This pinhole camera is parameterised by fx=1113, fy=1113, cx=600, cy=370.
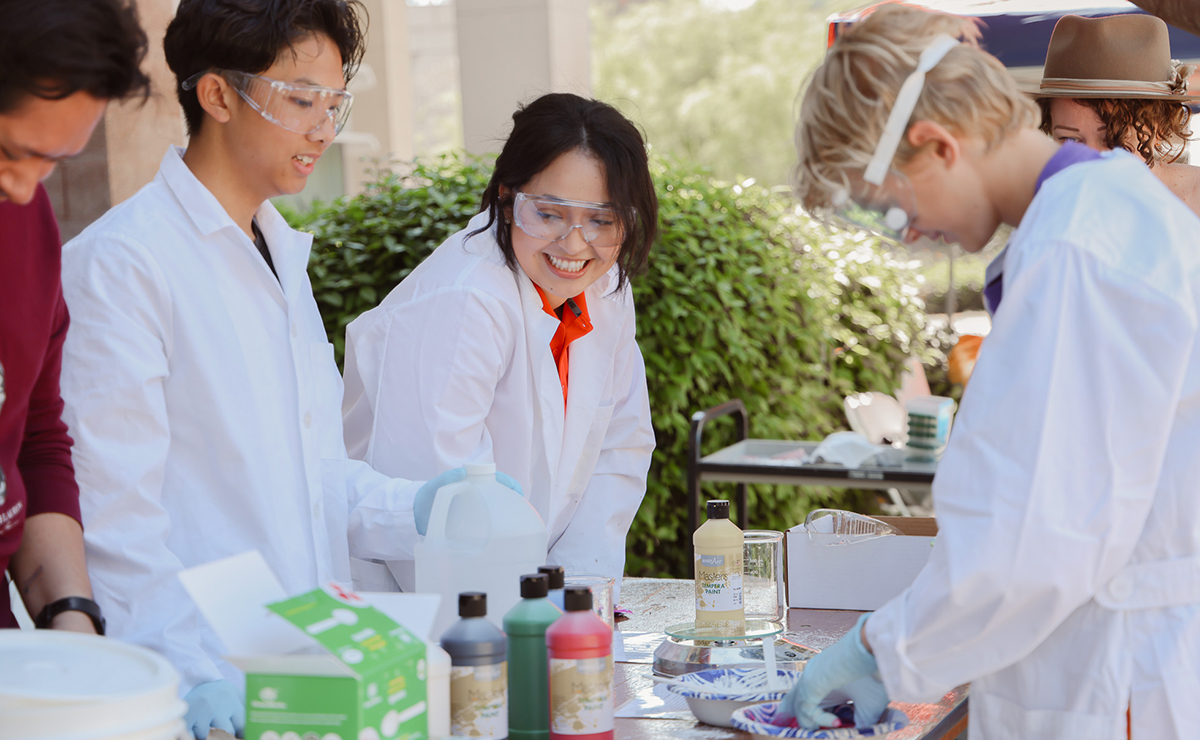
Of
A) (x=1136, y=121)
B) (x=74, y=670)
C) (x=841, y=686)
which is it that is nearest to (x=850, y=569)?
(x=841, y=686)

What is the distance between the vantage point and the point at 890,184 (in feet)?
5.24

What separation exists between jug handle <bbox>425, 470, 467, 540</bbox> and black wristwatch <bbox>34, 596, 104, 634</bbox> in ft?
1.67

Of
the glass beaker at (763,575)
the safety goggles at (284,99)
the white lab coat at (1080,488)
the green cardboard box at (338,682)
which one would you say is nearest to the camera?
the green cardboard box at (338,682)

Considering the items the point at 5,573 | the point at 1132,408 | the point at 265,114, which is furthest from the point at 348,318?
the point at 1132,408

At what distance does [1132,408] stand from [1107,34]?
5.42 feet

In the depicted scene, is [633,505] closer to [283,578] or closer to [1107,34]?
[283,578]

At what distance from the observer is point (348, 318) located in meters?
4.71

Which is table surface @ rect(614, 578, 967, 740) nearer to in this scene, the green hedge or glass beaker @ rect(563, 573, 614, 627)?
glass beaker @ rect(563, 573, 614, 627)

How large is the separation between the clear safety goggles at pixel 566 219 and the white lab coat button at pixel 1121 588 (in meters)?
1.39

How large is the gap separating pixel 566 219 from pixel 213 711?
1.35 m

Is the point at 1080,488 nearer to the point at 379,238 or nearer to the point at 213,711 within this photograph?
the point at 213,711

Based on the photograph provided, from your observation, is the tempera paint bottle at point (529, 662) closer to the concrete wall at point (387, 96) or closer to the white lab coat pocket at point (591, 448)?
the concrete wall at point (387, 96)

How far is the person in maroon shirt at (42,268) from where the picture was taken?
4.24ft

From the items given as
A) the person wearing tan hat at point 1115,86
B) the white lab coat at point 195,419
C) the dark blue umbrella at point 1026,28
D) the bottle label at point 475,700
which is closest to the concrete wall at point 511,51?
the dark blue umbrella at point 1026,28
